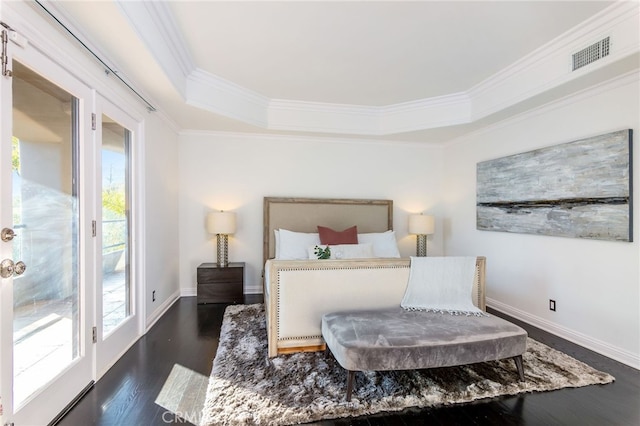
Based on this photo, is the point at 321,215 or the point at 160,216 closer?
the point at 160,216

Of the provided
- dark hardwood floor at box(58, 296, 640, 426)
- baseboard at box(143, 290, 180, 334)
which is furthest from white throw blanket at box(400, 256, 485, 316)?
baseboard at box(143, 290, 180, 334)

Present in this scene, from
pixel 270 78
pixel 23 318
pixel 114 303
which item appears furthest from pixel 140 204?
pixel 270 78

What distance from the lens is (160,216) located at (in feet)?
11.3

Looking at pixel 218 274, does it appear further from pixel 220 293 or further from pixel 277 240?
pixel 277 240

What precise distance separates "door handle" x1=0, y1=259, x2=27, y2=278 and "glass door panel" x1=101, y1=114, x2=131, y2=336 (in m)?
0.87

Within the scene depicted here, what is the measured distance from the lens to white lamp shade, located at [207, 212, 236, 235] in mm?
3922

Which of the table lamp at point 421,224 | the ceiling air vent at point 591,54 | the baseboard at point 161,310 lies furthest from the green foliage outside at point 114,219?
the ceiling air vent at point 591,54

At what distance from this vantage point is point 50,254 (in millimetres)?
1770

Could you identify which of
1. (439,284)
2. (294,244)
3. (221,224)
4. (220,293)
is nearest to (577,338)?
(439,284)

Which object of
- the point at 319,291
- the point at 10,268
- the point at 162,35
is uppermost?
the point at 162,35

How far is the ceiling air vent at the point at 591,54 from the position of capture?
2268 mm

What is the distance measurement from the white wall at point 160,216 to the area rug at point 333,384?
127 cm

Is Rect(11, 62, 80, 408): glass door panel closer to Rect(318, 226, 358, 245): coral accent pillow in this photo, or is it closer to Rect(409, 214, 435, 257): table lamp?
Rect(318, 226, 358, 245): coral accent pillow

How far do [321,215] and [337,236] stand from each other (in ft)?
1.90
